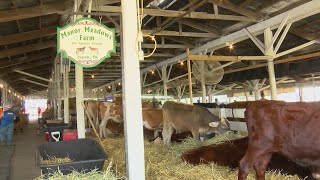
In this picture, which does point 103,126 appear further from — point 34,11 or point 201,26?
point 34,11

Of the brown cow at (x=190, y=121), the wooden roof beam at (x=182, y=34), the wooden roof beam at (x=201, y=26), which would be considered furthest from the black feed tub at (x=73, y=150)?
the wooden roof beam at (x=201, y=26)

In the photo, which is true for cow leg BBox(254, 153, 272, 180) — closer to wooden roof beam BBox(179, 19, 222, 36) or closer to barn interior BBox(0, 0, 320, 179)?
barn interior BBox(0, 0, 320, 179)

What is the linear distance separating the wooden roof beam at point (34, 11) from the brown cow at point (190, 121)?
3.45m

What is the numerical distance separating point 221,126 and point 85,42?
3731 millimetres

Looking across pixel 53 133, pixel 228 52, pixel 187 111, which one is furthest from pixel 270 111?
pixel 228 52

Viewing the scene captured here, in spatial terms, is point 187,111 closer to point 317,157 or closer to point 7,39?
point 317,157

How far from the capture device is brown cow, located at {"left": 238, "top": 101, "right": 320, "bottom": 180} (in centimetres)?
370

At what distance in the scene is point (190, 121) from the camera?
7.58 m

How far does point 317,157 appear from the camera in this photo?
367 cm

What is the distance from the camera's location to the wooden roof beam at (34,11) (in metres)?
6.62

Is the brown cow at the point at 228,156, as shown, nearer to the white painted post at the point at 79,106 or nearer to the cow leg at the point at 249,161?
the cow leg at the point at 249,161

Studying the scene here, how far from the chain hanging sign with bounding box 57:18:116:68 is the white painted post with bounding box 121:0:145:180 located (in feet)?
4.94

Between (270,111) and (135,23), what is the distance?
→ 194cm

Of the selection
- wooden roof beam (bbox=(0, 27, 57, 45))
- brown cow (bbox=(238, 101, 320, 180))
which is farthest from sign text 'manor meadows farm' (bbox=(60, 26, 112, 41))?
wooden roof beam (bbox=(0, 27, 57, 45))
